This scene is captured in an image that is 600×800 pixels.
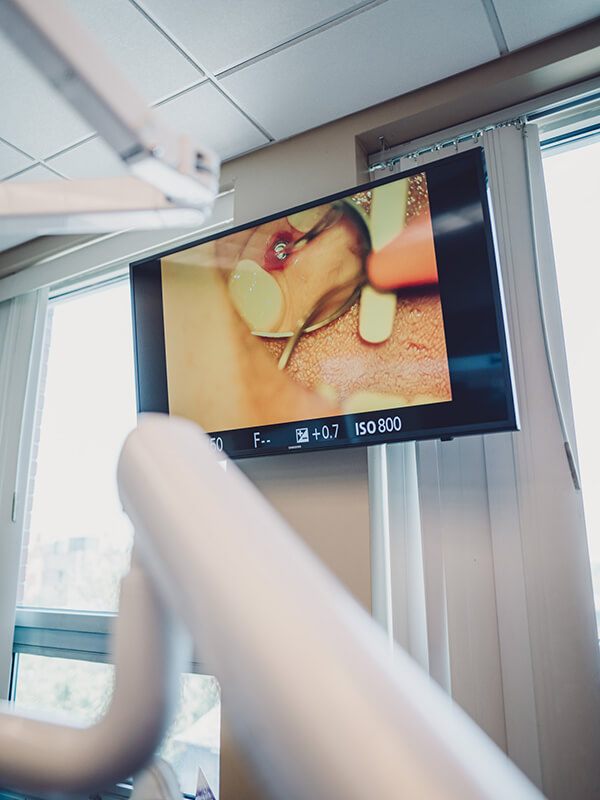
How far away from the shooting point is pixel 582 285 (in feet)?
5.49

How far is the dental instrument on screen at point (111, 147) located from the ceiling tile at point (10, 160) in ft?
6.23

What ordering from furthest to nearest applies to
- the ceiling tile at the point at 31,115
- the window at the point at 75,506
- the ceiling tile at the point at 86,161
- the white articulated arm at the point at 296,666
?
the window at the point at 75,506 < the ceiling tile at the point at 86,161 < the ceiling tile at the point at 31,115 < the white articulated arm at the point at 296,666

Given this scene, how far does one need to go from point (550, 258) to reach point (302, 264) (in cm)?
73

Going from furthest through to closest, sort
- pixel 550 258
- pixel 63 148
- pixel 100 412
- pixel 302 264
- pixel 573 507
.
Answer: pixel 100 412, pixel 63 148, pixel 302 264, pixel 550 258, pixel 573 507

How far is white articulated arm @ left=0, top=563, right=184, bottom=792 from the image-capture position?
0.97 feet

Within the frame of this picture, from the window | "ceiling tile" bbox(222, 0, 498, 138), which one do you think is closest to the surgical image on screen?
"ceiling tile" bbox(222, 0, 498, 138)

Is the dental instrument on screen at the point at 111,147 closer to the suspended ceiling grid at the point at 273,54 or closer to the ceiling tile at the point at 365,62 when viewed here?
the suspended ceiling grid at the point at 273,54

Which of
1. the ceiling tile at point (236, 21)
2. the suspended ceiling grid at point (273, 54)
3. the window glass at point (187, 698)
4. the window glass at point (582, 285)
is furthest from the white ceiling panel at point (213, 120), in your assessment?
the window glass at point (187, 698)

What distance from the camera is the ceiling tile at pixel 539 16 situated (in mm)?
1562

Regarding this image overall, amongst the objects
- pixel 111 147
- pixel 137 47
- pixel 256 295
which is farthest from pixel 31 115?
pixel 111 147

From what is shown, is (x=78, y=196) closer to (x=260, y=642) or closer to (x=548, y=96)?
(x=260, y=642)

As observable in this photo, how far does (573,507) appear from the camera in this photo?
1509mm

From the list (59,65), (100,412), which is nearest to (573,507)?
(59,65)

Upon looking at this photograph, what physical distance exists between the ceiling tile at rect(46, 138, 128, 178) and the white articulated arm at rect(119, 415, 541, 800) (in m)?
2.14
